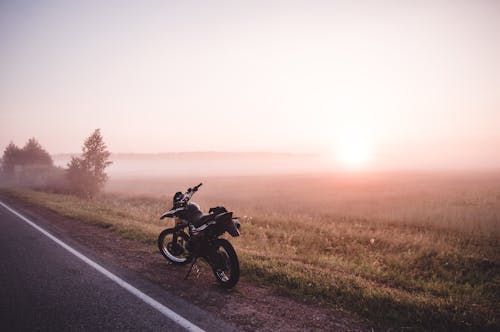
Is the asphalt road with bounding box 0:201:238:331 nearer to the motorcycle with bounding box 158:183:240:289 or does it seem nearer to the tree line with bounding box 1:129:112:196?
the motorcycle with bounding box 158:183:240:289

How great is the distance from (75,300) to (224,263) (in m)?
2.65

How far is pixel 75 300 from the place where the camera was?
499cm

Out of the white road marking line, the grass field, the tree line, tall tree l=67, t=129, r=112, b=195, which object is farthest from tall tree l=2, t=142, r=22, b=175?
the white road marking line

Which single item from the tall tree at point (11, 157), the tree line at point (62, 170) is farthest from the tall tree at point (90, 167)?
the tall tree at point (11, 157)

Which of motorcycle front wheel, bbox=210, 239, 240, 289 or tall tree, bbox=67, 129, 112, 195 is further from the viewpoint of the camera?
tall tree, bbox=67, 129, 112, 195

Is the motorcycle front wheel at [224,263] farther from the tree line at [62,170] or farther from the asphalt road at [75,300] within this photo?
the tree line at [62,170]

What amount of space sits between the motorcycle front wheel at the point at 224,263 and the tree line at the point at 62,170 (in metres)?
31.1

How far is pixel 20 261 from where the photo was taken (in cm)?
706

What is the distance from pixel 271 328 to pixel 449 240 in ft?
35.2

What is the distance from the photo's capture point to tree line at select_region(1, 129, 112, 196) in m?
36.9

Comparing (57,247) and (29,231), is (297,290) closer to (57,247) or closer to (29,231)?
(57,247)

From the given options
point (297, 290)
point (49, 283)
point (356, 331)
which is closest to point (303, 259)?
point (297, 290)

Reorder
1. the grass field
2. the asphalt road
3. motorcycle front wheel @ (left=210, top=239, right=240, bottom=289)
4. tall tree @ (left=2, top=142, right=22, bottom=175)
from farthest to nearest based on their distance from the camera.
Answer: tall tree @ (left=2, top=142, right=22, bottom=175) < motorcycle front wheel @ (left=210, top=239, right=240, bottom=289) < the grass field < the asphalt road

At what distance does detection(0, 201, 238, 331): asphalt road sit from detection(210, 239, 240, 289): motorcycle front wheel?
959 mm
